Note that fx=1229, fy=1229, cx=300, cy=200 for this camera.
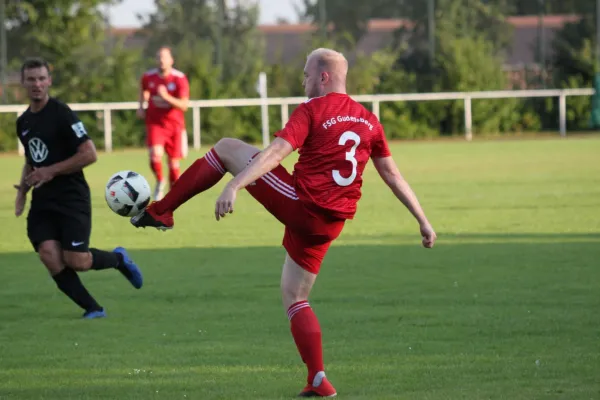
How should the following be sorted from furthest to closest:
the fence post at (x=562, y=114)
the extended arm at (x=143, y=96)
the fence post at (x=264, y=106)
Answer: the fence post at (x=562, y=114) < the fence post at (x=264, y=106) < the extended arm at (x=143, y=96)

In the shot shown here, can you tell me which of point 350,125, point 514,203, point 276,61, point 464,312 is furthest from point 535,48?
point 350,125

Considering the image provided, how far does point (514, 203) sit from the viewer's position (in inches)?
659

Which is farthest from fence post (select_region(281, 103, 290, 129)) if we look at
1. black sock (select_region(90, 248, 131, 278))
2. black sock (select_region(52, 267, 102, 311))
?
black sock (select_region(52, 267, 102, 311))

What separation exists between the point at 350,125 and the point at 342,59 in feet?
1.05

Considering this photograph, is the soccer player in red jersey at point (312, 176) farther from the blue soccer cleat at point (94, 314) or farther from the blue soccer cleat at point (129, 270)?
the blue soccer cleat at point (129, 270)

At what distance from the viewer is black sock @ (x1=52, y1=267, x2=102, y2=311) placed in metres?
8.84

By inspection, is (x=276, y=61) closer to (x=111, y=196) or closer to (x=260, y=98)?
(x=260, y=98)

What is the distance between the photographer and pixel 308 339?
606cm

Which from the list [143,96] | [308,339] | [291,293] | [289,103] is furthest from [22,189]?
[289,103]

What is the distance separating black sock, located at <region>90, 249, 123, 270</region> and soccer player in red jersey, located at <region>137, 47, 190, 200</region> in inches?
342

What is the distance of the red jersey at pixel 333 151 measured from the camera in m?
5.86

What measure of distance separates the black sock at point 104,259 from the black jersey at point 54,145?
369mm

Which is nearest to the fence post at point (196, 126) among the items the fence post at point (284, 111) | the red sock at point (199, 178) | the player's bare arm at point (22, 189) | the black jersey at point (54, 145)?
the fence post at point (284, 111)

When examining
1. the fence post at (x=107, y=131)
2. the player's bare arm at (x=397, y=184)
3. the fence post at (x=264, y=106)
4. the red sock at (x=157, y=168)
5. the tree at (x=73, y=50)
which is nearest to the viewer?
the player's bare arm at (x=397, y=184)
